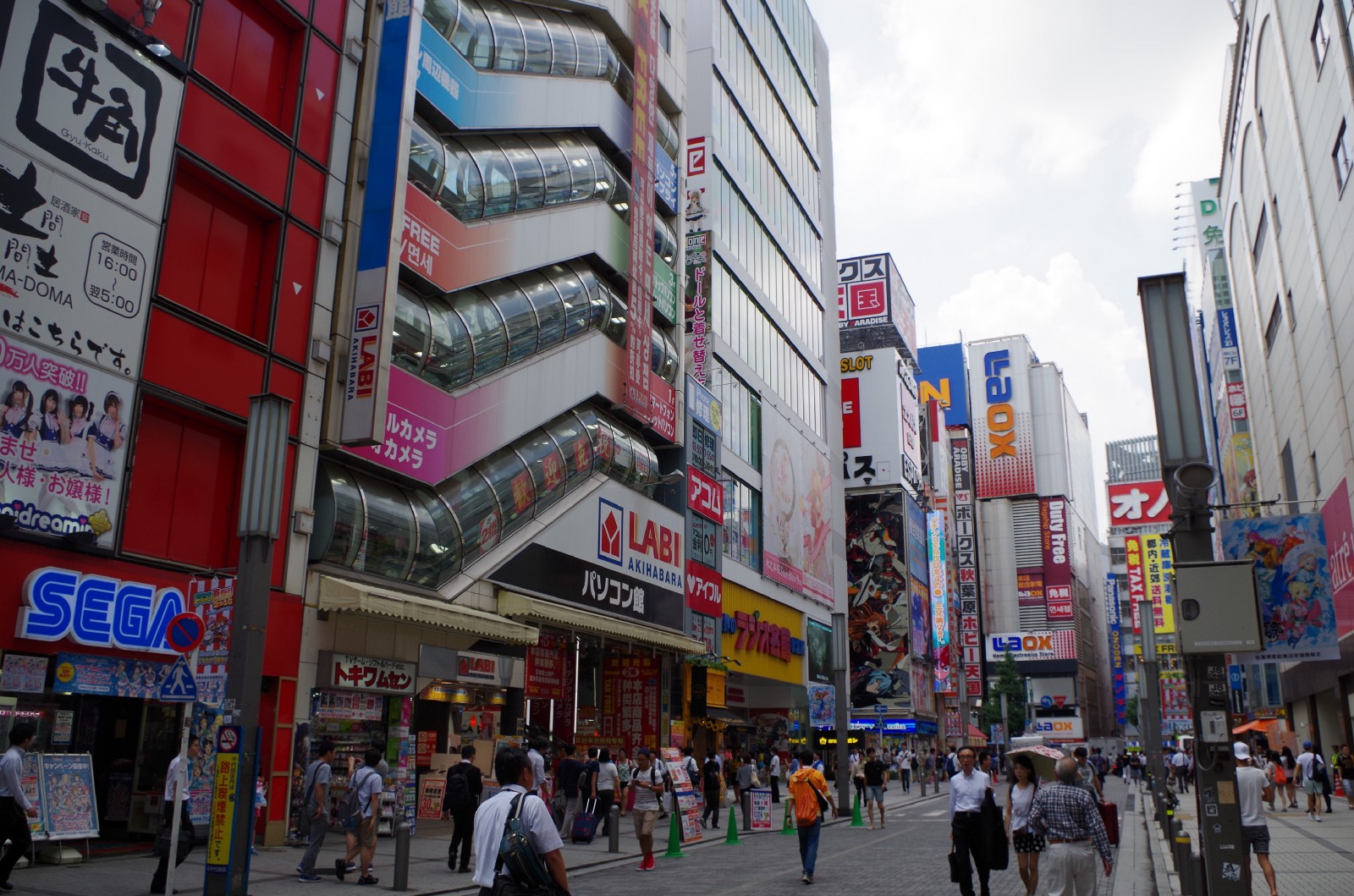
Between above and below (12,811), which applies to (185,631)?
above

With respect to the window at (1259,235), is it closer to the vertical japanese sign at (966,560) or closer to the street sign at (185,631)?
the street sign at (185,631)

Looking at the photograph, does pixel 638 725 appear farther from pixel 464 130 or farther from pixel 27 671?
pixel 27 671

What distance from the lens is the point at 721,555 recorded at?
37.8 metres

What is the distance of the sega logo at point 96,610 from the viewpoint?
13.4 m

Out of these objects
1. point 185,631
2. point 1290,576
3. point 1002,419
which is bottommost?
point 185,631

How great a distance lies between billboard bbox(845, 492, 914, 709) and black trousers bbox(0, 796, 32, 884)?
60911 millimetres

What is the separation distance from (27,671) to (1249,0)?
134 ft

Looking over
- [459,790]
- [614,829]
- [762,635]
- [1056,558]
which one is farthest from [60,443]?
[1056,558]

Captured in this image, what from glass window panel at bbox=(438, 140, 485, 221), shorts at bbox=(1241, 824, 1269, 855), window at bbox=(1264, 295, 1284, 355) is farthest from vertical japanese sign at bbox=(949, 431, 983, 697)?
shorts at bbox=(1241, 824, 1269, 855)

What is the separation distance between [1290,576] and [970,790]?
25.8 feet

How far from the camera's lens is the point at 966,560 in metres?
97.0

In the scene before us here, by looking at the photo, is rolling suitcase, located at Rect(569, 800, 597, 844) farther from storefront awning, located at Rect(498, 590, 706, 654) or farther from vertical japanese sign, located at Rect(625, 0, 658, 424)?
vertical japanese sign, located at Rect(625, 0, 658, 424)

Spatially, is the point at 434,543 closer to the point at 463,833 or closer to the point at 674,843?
the point at 463,833

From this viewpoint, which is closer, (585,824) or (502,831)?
(502,831)
